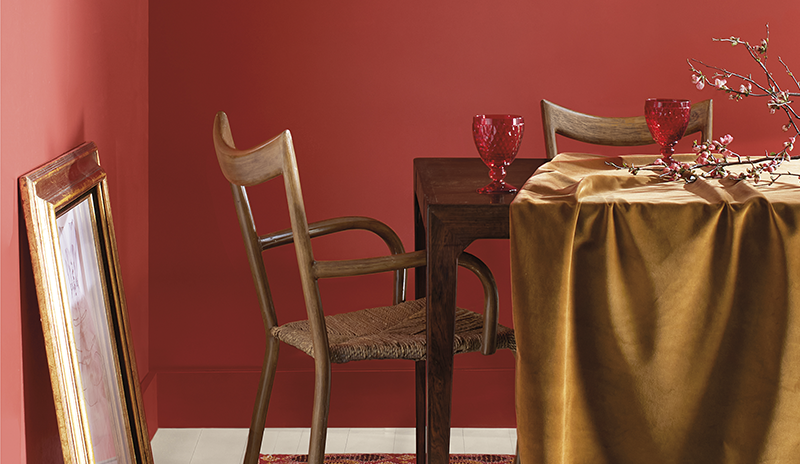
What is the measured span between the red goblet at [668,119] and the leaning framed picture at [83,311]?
121 cm

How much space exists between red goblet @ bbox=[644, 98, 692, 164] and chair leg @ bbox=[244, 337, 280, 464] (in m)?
1.04

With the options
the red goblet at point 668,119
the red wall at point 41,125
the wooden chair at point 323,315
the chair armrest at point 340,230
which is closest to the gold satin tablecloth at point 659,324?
the wooden chair at point 323,315

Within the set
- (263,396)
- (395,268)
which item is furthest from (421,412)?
(395,268)

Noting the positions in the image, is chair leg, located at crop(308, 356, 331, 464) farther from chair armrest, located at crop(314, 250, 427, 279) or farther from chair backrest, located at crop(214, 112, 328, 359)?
chair armrest, located at crop(314, 250, 427, 279)

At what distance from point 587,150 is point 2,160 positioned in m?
1.75

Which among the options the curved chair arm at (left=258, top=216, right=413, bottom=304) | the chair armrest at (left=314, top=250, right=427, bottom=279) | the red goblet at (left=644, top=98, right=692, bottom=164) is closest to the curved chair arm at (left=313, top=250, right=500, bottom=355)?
the chair armrest at (left=314, top=250, right=427, bottom=279)

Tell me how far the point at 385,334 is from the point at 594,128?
2.93 ft

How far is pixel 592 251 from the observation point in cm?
124

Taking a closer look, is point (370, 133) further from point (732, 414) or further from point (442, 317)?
point (732, 414)

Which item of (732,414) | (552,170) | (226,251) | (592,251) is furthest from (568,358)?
(226,251)

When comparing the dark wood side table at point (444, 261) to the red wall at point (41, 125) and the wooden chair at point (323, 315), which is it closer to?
the wooden chair at point (323, 315)

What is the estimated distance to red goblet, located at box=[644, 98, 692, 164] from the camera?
1.63 m

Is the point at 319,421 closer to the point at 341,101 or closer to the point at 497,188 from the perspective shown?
the point at 497,188

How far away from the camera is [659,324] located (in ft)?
4.11
